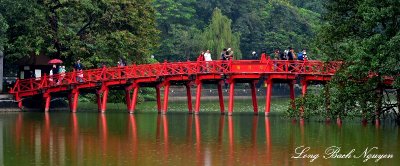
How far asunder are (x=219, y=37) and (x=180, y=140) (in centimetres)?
7034

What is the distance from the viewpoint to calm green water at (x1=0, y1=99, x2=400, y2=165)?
34125mm

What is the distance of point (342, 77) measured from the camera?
153 ft

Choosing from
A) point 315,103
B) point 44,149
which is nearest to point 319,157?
point 44,149

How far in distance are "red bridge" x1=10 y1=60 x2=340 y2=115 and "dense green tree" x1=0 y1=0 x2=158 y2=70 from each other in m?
3.14

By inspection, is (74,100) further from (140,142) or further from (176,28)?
(176,28)

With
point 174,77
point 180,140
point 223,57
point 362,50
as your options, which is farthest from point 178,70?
point 180,140

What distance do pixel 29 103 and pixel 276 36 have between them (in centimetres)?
5493

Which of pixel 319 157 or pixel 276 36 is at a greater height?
pixel 276 36

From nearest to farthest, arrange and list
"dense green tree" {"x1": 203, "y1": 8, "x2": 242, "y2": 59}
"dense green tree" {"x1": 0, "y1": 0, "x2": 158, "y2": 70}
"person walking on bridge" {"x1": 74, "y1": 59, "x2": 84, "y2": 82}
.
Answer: "person walking on bridge" {"x1": 74, "y1": 59, "x2": 84, "y2": 82} → "dense green tree" {"x1": 0, "y1": 0, "x2": 158, "y2": 70} → "dense green tree" {"x1": 203, "y1": 8, "x2": 242, "y2": 59}

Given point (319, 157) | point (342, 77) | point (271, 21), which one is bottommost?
point (319, 157)

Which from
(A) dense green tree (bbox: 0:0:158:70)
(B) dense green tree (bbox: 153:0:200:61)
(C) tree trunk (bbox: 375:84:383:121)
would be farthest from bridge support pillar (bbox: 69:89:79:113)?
(B) dense green tree (bbox: 153:0:200:61)

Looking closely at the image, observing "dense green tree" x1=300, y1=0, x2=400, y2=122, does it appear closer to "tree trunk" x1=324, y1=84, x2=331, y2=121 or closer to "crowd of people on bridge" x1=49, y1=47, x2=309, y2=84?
"tree trunk" x1=324, y1=84, x2=331, y2=121

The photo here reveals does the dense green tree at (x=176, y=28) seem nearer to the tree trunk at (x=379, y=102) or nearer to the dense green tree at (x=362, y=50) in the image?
the dense green tree at (x=362, y=50)

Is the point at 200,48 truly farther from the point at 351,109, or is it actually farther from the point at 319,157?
the point at 319,157
